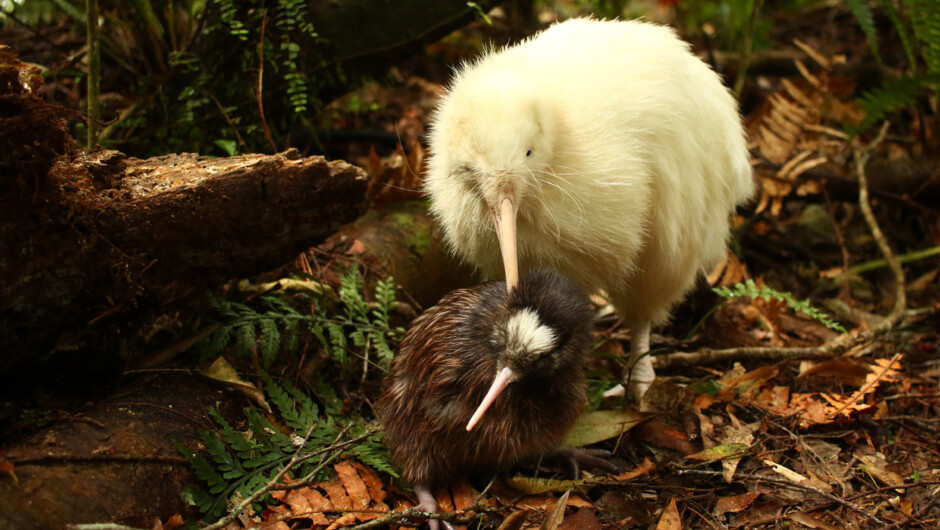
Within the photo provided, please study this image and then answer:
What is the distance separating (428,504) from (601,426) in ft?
2.80

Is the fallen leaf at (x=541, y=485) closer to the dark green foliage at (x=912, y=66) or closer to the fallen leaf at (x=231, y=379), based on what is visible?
the fallen leaf at (x=231, y=379)

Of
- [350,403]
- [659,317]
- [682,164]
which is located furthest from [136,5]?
[659,317]

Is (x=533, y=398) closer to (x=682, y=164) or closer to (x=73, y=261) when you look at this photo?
(x=682, y=164)

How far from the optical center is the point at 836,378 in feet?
10.2

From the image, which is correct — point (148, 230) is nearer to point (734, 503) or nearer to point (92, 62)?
point (92, 62)

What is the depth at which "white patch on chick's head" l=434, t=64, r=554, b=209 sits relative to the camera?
2.32 metres

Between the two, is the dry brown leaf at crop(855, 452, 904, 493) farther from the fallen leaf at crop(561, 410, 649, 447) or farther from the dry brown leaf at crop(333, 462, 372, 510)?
the dry brown leaf at crop(333, 462, 372, 510)

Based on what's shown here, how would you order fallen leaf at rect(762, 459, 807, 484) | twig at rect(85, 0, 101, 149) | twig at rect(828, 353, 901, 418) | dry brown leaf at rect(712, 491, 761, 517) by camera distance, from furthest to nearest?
1. twig at rect(828, 353, 901, 418)
2. twig at rect(85, 0, 101, 149)
3. fallen leaf at rect(762, 459, 807, 484)
4. dry brown leaf at rect(712, 491, 761, 517)

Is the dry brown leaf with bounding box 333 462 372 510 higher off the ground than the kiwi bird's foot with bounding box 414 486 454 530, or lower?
higher

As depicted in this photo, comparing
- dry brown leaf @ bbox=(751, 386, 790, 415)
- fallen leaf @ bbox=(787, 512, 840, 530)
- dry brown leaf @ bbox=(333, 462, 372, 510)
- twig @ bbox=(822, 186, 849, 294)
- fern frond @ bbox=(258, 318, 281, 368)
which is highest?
fern frond @ bbox=(258, 318, 281, 368)

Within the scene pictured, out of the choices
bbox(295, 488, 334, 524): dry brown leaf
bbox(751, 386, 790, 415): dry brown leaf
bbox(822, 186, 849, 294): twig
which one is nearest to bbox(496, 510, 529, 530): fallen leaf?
bbox(295, 488, 334, 524): dry brown leaf

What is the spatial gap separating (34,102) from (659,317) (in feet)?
8.24

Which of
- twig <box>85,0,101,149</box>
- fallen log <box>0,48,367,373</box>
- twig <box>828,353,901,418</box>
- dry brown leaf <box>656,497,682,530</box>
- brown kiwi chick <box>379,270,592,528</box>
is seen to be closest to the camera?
fallen log <box>0,48,367,373</box>

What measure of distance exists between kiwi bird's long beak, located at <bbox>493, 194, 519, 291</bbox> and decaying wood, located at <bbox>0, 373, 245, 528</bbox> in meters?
1.09
